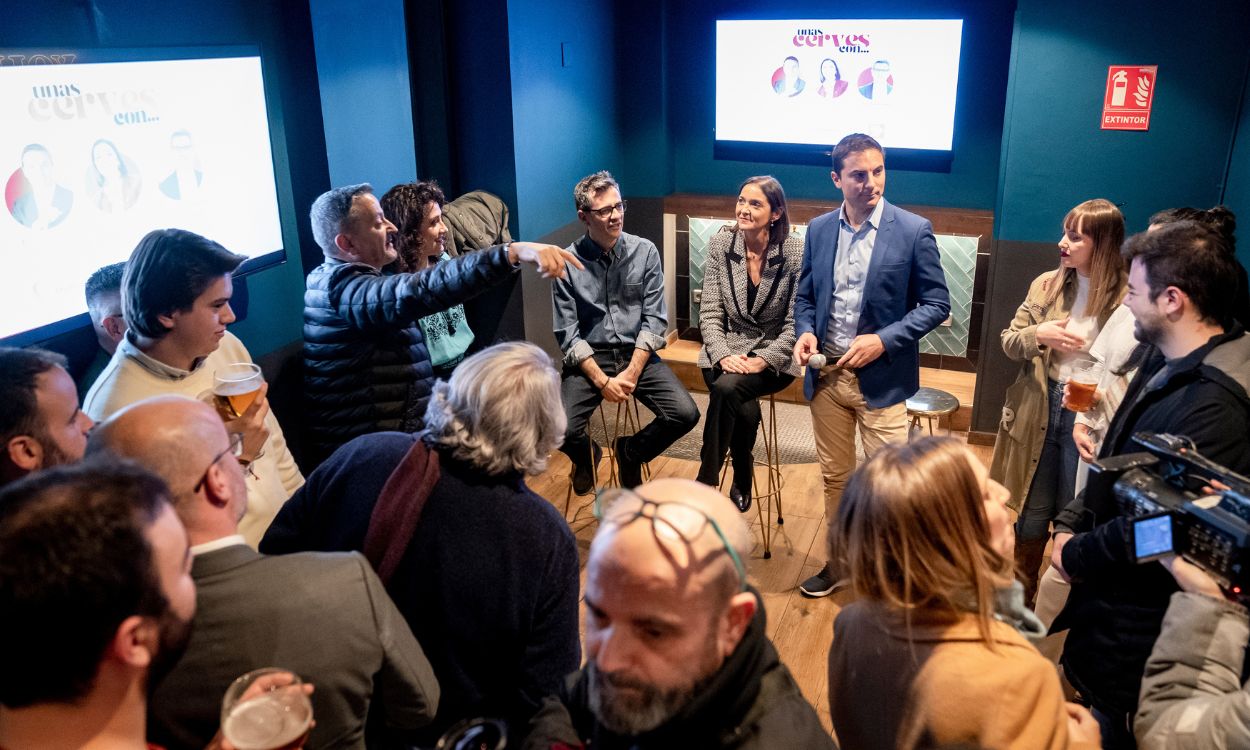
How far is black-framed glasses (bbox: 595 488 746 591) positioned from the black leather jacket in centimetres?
167

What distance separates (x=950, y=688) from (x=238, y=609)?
1114 millimetres

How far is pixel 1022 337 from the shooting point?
3254 mm


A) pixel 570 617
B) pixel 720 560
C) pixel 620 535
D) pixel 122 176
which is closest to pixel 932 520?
pixel 720 560

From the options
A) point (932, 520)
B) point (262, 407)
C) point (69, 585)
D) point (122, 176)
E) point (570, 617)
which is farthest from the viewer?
point (122, 176)

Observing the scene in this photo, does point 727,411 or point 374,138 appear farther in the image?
point 374,138

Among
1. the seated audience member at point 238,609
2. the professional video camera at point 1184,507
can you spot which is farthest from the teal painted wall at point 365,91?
the professional video camera at point 1184,507

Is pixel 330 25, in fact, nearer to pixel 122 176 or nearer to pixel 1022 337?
pixel 122 176

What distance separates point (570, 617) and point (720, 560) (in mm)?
705

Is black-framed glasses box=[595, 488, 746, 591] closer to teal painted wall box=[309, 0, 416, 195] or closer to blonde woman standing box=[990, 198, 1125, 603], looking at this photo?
blonde woman standing box=[990, 198, 1125, 603]

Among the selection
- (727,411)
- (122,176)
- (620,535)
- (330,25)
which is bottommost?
(727,411)

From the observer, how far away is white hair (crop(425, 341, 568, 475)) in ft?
6.06

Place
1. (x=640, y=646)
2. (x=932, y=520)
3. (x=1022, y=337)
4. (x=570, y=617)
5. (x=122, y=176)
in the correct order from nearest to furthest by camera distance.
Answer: (x=640, y=646) < (x=932, y=520) < (x=570, y=617) < (x=122, y=176) < (x=1022, y=337)

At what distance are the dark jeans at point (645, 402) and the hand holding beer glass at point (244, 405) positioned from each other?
176 centimetres

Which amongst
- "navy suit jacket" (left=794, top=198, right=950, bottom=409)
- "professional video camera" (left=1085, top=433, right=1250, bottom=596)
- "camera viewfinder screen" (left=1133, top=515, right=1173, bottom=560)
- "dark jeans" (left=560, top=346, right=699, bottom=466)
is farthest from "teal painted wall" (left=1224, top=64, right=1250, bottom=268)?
"camera viewfinder screen" (left=1133, top=515, right=1173, bottom=560)
